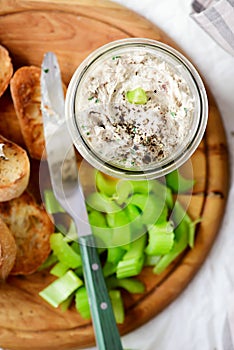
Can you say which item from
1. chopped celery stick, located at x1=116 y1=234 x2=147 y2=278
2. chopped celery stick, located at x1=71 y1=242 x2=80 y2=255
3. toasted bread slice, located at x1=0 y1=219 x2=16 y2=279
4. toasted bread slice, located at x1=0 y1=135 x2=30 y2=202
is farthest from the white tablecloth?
toasted bread slice, located at x1=0 y1=135 x2=30 y2=202

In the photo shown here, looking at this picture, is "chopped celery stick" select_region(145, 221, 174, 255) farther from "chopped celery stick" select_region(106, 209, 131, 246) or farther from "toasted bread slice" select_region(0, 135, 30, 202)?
"toasted bread slice" select_region(0, 135, 30, 202)

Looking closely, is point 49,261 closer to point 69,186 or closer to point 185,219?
point 69,186

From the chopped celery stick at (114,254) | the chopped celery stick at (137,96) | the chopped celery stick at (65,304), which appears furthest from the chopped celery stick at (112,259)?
the chopped celery stick at (137,96)

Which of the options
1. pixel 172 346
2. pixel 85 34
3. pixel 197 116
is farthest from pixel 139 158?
pixel 172 346

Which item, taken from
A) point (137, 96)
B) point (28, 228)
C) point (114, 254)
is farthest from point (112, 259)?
point (137, 96)

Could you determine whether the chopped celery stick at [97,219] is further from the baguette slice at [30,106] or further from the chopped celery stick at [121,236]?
the baguette slice at [30,106]

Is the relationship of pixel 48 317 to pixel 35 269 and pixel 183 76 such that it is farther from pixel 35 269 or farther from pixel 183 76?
pixel 183 76
